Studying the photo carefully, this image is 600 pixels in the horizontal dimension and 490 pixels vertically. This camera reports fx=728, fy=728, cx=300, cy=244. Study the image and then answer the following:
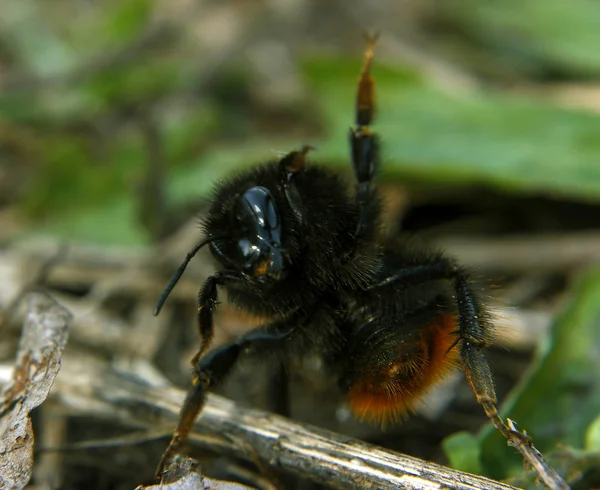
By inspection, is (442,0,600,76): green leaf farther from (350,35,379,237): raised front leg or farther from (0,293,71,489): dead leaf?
(0,293,71,489): dead leaf

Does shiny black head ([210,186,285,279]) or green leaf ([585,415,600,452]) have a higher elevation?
shiny black head ([210,186,285,279])

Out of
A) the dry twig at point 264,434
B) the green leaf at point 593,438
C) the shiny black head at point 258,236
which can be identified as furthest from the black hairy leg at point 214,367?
the green leaf at point 593,438

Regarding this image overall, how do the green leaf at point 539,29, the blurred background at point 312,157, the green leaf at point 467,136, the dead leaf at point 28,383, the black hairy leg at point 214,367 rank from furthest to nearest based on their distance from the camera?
the green leaf at point 539,29
the green leaf at point 467,136
the blurred background at point 312,157
the black hairy leg at point 214,367
the dead leaf at point 28,383

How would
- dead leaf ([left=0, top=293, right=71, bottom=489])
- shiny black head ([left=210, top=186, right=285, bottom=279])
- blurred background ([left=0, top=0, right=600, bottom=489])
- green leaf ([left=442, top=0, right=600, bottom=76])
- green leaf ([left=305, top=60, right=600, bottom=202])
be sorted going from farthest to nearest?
green leaf ([left=442, top=0, right=600, bottom=76]) → green leaf ([left=305, top=60, right=600, bottom=202]) → blurred background ([left=0, top=0, right=600, bottom=489]) → shiny black head ([left=210, top=186, right=285, bottom=279]) → dead leaf ([left=0, top=293, right=71, bottom=489])

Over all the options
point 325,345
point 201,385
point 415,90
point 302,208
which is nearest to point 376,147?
point 302,208

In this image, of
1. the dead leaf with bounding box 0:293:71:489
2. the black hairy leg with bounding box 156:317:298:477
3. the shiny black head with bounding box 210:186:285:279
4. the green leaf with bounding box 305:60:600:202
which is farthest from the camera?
the green leaf with bounding box 305:60:600:202

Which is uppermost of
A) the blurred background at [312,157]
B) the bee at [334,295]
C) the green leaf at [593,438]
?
the bee at [334,295]

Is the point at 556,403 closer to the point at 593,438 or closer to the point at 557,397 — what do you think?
the point at 557,397

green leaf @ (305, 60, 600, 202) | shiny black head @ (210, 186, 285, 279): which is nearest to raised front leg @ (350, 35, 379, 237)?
shiny black head @ (210, 186, 285, 279)

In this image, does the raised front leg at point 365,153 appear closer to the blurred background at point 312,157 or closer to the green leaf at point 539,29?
the blurred background at point 312,157
